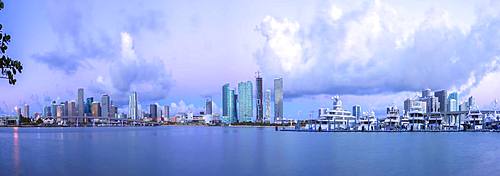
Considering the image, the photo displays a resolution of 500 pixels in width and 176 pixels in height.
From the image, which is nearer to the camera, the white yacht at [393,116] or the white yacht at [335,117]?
the white yacht at [335,117]

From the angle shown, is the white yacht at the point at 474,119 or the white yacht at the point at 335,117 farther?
the white yacht at the point at 474,119

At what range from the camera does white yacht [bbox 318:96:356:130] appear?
5787 inches

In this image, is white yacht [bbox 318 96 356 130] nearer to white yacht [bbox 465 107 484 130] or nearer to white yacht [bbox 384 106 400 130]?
white yacht [bbox 384 106 400 130]

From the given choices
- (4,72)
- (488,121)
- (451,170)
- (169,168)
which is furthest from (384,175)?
(488,121)

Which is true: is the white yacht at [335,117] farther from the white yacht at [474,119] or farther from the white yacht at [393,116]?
the white yacht at [474,119]

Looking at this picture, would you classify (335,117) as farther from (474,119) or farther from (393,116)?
(474,119)

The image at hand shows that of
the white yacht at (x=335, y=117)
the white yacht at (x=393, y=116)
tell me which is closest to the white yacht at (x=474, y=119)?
the white yacht at (x=393, y=116)

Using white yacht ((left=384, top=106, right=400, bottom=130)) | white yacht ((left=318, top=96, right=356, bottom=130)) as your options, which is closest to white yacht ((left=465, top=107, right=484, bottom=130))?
white yacht ((left=384, top=106, right=400, bottom=130))

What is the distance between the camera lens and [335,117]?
149m

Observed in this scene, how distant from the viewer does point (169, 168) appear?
128 feet

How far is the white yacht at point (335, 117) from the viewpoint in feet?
482

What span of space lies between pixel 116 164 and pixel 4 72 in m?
29.3

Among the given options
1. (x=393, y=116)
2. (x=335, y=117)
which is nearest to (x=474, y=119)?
(x=393, y=116)

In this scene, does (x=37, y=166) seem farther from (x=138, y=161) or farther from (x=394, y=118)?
(x=394, y=118)
